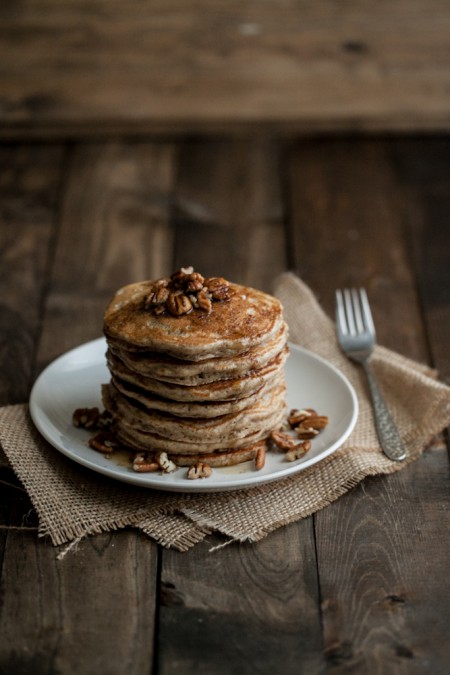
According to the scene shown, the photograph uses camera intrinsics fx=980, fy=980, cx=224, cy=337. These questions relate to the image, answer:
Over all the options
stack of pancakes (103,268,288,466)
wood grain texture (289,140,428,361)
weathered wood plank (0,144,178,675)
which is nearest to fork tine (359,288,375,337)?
wood grain texture (289,140,428,361)

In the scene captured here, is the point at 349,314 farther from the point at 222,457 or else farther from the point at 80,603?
the point at 80,603

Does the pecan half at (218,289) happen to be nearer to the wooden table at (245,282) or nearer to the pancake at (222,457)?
the pancake at (222,457)

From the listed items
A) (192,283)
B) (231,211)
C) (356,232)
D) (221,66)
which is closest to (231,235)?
(231,211)

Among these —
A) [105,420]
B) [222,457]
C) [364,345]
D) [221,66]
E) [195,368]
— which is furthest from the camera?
[221,66]

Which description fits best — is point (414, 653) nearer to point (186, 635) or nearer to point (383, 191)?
point (186, 635)

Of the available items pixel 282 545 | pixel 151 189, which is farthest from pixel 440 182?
pixel 282 545

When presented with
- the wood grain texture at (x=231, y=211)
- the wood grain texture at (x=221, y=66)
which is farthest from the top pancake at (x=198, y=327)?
the wood grain texture at (x=221, y=66)
